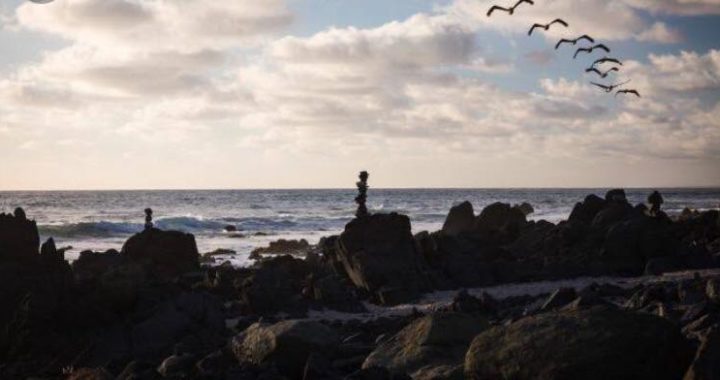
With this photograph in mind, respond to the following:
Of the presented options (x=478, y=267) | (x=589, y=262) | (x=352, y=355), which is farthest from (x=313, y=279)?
(x=352, y=355)

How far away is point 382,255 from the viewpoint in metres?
21.9

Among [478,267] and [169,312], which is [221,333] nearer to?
[169,312]

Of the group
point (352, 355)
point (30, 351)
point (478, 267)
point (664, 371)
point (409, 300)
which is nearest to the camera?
point (664, 371)

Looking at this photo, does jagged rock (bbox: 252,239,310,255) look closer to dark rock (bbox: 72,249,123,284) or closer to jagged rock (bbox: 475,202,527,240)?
jagged rock (bbox: 475,202,527,240)

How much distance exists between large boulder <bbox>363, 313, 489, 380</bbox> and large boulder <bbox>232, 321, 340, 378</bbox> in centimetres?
91

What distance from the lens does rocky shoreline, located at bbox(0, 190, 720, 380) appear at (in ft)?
24.3

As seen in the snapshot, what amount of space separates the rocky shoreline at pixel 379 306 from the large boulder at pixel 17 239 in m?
0.03

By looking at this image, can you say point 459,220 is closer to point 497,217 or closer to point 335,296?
point 497,217

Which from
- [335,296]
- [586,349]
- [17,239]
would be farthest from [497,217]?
[586,349]

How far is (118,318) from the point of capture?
14555 mm

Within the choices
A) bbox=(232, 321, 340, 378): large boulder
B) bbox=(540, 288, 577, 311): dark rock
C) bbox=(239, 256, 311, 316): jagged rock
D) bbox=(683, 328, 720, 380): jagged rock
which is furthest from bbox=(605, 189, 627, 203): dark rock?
bbox=(683, 328, 720, 380): jagged rock

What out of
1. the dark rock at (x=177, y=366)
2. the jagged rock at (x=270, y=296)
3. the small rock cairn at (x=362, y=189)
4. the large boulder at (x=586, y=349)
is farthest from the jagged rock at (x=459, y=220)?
the large boulder at (x=586, y=349)

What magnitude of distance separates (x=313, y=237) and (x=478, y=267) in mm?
32125

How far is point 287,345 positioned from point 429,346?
1969 millimetres
